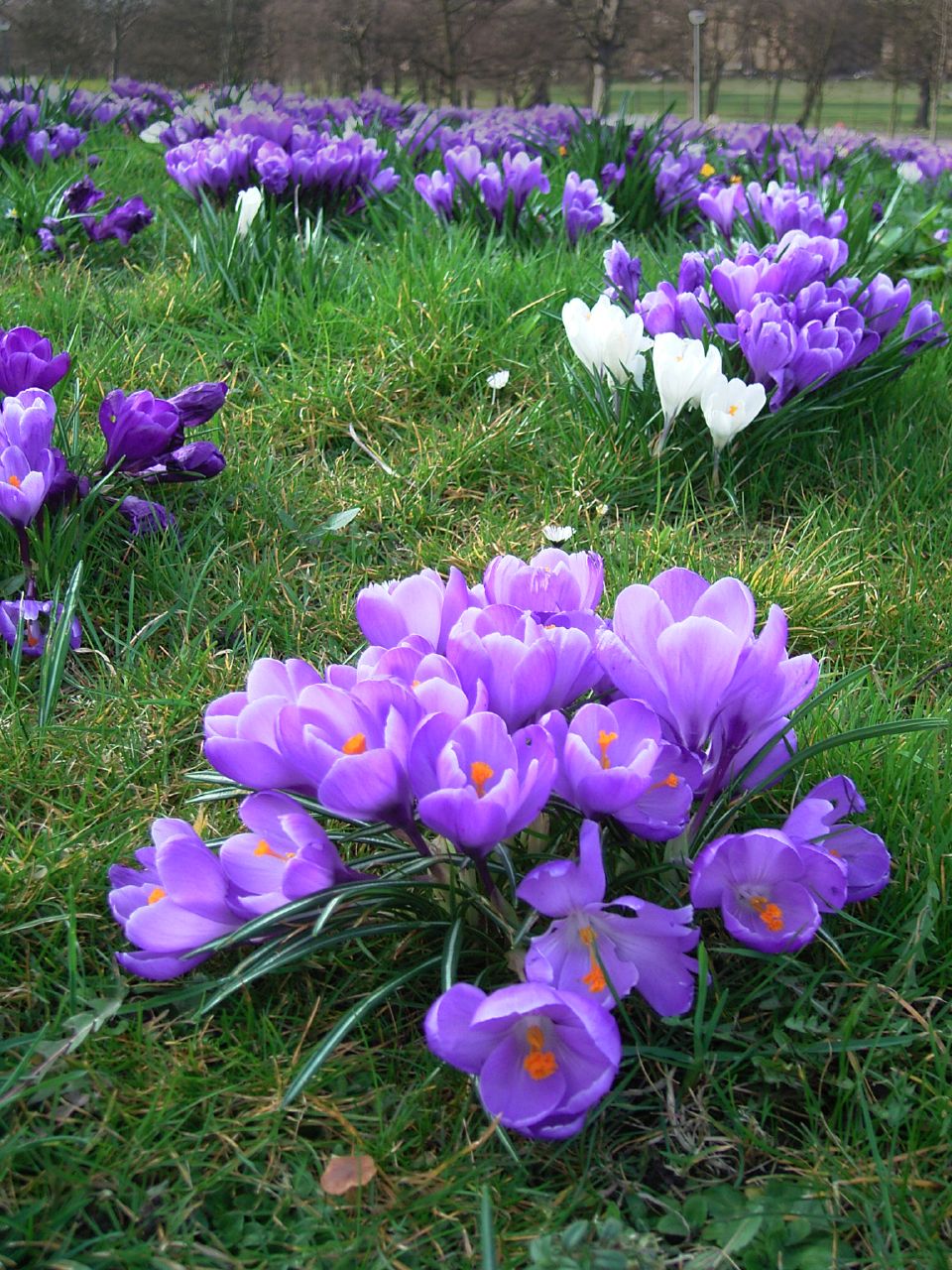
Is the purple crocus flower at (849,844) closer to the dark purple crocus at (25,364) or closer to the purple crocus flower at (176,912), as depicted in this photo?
the purple crocus flower at (176,912)

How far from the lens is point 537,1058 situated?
104 cm

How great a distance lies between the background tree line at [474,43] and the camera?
30.6ft

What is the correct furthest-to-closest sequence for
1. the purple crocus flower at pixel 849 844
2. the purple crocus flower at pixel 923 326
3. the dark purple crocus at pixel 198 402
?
the purple crocus flower at pixel 923 326 → the dark purple crocus at pixel 198 402 → the purple crocus flower at pixel 849 844

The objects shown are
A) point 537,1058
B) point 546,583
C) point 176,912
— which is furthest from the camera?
point 546,583

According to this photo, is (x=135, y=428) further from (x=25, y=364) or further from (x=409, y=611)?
(x=409, y=611)

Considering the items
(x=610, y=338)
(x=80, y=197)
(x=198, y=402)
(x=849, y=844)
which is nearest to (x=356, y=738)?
(x=849, y=844)

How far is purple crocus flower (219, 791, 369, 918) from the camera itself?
1.12m

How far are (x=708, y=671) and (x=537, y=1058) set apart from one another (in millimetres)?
434

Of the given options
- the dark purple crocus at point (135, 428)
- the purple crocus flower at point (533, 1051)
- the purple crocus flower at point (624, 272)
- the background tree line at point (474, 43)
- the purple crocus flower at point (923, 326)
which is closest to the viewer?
the purple crocus flower at point (533, 1051)

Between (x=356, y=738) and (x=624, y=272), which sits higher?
(x=624, y=272)

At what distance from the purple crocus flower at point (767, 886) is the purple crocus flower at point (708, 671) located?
11 cm

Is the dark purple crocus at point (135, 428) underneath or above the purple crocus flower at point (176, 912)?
above

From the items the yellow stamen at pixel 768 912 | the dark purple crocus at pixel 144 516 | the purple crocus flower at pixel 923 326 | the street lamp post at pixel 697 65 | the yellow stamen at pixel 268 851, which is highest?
the street lamp post at pixel 697 65

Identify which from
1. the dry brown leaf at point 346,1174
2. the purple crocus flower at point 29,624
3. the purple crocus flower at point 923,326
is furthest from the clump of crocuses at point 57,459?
the purple crocus flower at point 923,326
